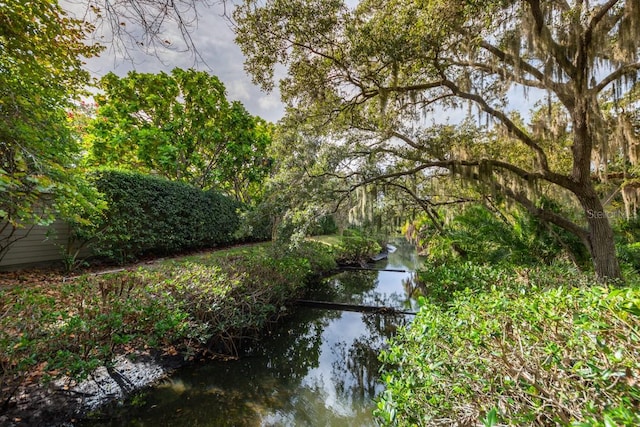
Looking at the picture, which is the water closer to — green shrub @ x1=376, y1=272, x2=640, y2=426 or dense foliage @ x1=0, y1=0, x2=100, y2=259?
green shrub @ x1=376, y1=272, x2=640, y2=426

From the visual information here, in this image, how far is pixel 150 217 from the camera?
750cm

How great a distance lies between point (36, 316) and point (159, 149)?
8.75 m

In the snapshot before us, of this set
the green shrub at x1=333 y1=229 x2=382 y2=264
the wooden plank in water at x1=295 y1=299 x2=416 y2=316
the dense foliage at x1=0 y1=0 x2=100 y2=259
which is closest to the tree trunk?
the wooden plank in water at x1=295 y1=299 x2=416 y2=316

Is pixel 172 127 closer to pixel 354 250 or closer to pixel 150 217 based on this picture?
pixel 150 217

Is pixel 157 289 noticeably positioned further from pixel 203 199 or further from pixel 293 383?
pixel 203 199

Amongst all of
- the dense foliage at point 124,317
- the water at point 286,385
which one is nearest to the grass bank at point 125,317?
the dense foliage at point 124,317

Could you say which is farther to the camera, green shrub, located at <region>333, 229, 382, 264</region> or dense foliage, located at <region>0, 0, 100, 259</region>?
green shrub, located at <region>333, 229, 382, 264</region>

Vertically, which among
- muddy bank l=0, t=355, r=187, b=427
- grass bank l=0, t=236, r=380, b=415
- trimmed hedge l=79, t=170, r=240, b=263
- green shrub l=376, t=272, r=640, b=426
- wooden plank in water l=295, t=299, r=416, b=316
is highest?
trimmed hedge l=79, t=170, r=240, b=263

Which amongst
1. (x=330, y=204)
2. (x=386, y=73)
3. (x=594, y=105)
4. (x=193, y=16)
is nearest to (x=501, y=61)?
(x=594, y=105)

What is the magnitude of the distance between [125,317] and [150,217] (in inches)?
197

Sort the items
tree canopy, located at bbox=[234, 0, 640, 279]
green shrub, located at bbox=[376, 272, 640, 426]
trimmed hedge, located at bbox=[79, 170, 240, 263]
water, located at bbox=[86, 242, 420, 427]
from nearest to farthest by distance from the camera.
→ green shrub, located at bbox=[376, 272, 640, 426], water, located at bbox=[86, 242, 420, 427], tree canopy, located at bbox=[234, 0, 640, 279], trimmed hedge, located at bbox=[79, 170, 240, 263]

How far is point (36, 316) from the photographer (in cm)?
265

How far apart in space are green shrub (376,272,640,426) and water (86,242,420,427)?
1.97m

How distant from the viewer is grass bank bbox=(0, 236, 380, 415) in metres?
2.51
